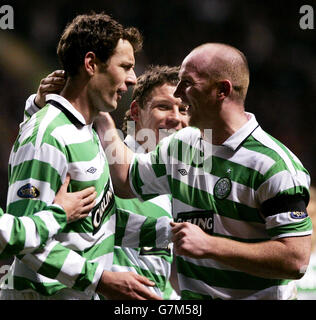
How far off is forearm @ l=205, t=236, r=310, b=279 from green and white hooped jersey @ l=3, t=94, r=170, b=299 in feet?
1.51

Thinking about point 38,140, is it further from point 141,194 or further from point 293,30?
point 293,30

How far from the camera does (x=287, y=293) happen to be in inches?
98.1

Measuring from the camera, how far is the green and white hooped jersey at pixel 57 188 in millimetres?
2152

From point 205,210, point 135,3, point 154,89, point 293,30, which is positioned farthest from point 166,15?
point 205,210

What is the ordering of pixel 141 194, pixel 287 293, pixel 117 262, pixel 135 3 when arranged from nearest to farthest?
pixel 287 293
pixel 141 194
pixel 117 262
pixel 135 3

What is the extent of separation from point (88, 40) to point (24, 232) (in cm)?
93


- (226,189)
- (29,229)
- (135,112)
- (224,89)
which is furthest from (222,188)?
(135,112)

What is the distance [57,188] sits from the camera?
223cm

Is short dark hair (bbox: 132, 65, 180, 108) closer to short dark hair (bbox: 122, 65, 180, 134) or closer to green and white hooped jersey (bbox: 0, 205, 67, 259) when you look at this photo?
short dark hair (bbox: 122, 65, 180, 134)

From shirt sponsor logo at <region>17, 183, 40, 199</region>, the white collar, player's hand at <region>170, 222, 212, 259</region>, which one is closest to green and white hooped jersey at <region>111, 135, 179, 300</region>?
the white collar

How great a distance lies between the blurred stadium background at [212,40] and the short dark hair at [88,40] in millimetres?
2432

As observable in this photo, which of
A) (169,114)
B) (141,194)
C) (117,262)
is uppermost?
(169,114)

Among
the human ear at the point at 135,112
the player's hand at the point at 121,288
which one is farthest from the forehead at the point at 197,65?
the human ear at the point at 135,112

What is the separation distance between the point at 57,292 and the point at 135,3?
155 inches
